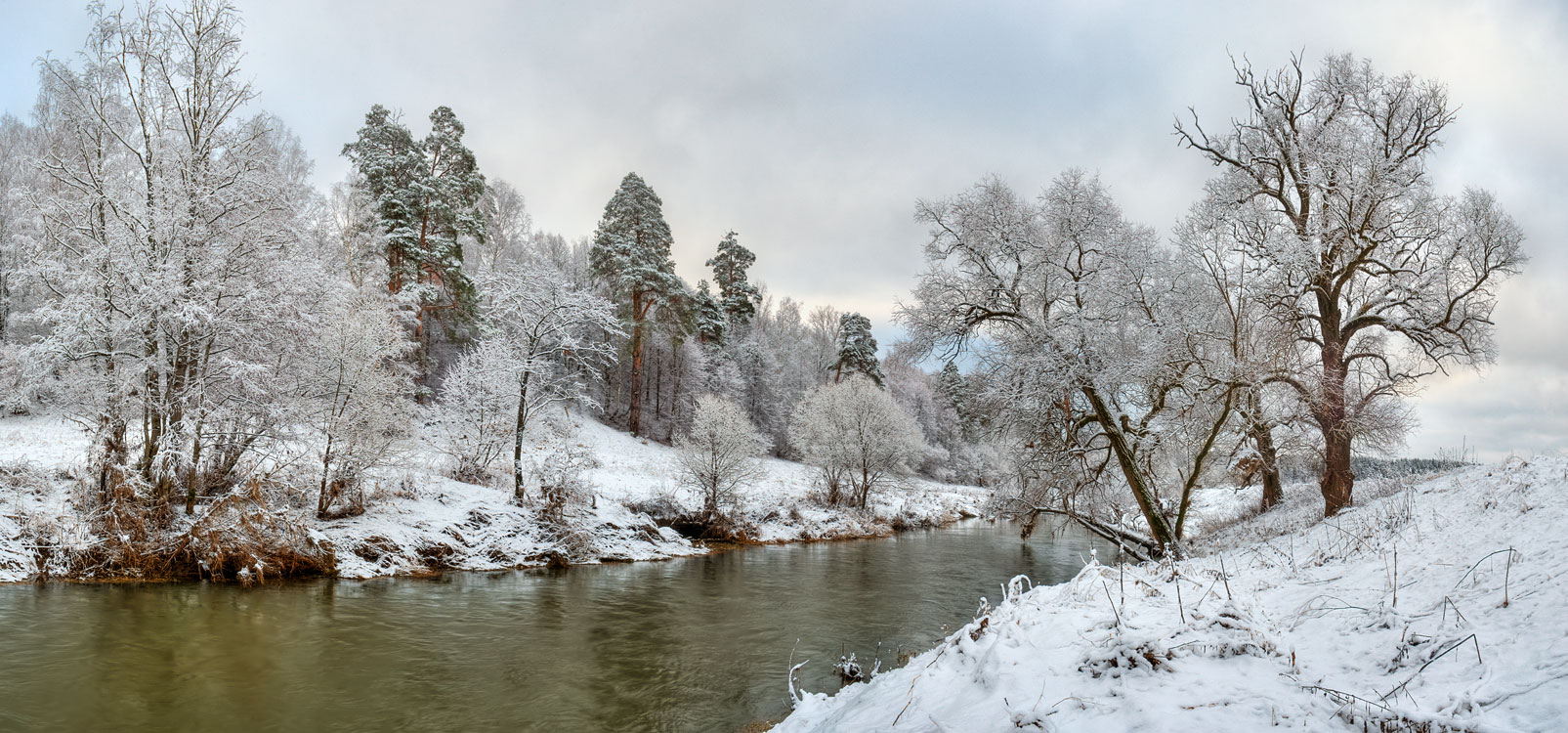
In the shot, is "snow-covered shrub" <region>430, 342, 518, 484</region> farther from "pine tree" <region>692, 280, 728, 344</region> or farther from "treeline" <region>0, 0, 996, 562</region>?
"pine tree" <region>692, 280, 728, 344</region>

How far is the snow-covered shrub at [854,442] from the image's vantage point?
33969mm

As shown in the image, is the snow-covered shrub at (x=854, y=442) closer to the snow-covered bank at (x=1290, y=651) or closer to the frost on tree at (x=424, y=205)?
the frost on tree at (x=424, y=205)

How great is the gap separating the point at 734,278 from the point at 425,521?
111 feet

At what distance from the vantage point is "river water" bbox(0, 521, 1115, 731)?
8180mm

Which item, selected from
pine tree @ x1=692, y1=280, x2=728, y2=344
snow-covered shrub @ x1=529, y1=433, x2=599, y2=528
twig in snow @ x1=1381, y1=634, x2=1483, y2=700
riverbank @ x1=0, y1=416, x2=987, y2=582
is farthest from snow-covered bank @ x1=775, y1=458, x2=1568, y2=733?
pine tree @ x1=692, y1=280, x2=728, y2=344

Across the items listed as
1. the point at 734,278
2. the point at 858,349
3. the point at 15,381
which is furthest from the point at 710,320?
the point at 15,381

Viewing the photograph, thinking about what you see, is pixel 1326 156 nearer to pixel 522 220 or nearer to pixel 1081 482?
pixel 1081 482

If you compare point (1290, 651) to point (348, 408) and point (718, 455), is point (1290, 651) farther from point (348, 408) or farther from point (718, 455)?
point (718, 455)

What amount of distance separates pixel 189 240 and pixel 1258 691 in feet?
66.1

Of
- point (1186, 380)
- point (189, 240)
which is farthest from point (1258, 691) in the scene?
point (189, 240)

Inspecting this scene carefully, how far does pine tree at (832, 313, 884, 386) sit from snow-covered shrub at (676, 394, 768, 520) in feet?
72.2

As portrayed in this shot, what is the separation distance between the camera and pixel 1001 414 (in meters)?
12.7

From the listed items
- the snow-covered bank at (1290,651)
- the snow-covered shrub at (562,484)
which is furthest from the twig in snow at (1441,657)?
the snow-covered shrub at (562,484)

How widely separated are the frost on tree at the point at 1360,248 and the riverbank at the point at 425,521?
18704mm
